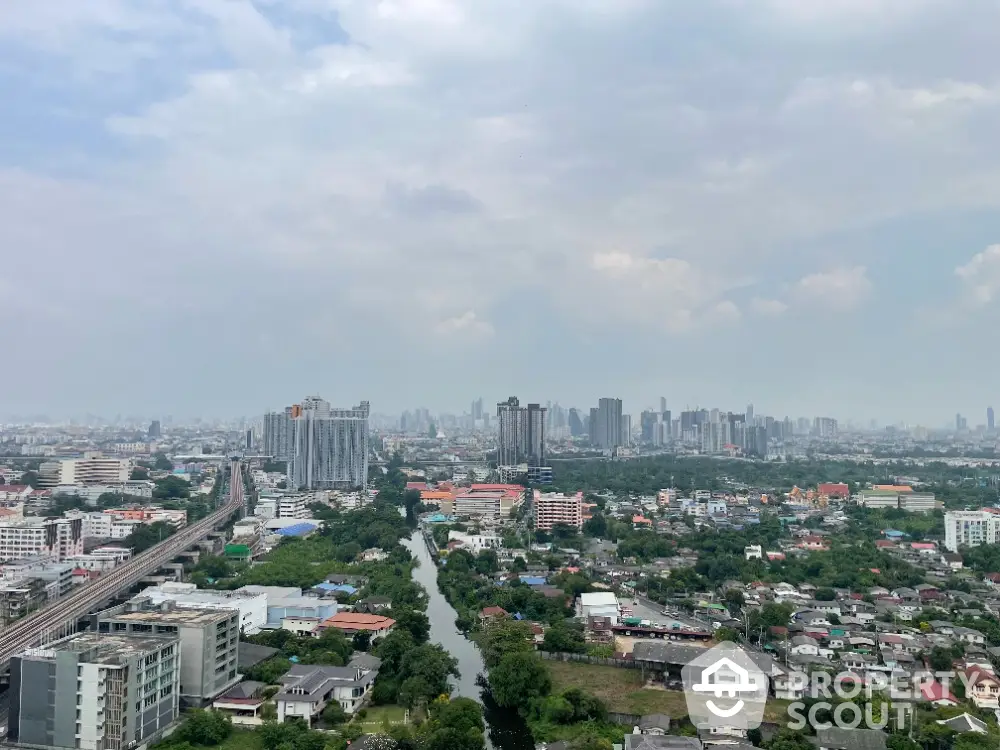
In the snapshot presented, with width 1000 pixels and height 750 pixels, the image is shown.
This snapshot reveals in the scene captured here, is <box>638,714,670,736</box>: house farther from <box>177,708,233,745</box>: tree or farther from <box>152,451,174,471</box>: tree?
<box>152,451,174,471</box>: tree

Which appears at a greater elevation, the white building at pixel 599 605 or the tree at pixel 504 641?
the tree at pixel 504 641

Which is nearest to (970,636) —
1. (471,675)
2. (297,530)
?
(471,675)

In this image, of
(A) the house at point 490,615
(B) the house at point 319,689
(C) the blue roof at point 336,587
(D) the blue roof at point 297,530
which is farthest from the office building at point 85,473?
(B) the house at point 319,689

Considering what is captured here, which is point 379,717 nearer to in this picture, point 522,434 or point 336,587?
point 336,587

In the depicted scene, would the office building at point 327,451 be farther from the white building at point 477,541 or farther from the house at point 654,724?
the house at point 654,724

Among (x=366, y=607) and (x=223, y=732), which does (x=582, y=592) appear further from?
(x=223, y=732)

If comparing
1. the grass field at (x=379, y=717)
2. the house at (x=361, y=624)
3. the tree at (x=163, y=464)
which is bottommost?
the grass field at (x=379, y=717)

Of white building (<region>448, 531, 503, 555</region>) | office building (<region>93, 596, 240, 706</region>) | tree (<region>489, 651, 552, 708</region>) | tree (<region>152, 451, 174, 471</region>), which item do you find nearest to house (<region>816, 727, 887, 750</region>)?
tree (<region>489, 651, 552, 708</region>)

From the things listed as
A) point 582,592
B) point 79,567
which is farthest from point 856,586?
point 79,567
